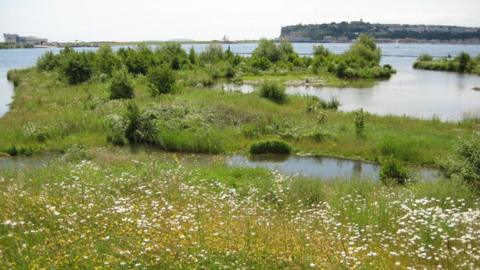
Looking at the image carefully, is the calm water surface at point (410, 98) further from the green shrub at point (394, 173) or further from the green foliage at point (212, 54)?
the green foliage at point (212, 54)

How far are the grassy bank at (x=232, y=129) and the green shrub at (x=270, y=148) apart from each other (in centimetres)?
72

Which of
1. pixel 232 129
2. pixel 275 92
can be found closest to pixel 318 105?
pixel 275 92

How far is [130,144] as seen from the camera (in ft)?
82.6

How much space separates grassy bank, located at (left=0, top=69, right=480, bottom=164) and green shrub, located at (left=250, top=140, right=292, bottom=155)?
0.72 meters

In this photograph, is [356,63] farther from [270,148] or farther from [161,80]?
[270,148]

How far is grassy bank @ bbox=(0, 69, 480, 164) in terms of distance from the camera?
77.5 feet

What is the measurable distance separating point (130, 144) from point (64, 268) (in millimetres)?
19056

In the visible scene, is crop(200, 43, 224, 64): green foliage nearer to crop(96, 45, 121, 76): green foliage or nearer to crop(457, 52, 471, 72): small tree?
crop(96, 45, 121, 76): green foliage

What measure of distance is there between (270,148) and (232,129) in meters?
4.12

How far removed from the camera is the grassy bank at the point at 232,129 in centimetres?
2362

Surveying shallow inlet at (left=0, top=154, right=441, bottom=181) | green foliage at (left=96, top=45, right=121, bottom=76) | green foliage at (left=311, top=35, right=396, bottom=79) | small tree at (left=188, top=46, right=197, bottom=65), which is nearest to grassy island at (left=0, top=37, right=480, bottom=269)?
shallow inlet at (left=0, top=154, right=441, bottom=181)

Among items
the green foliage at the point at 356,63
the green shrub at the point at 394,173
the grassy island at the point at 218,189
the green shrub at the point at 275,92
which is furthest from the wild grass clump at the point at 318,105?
the green foliage at the point at 356,63

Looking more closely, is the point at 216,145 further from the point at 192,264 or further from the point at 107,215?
the point at 192,264

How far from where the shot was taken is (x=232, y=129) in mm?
27047
